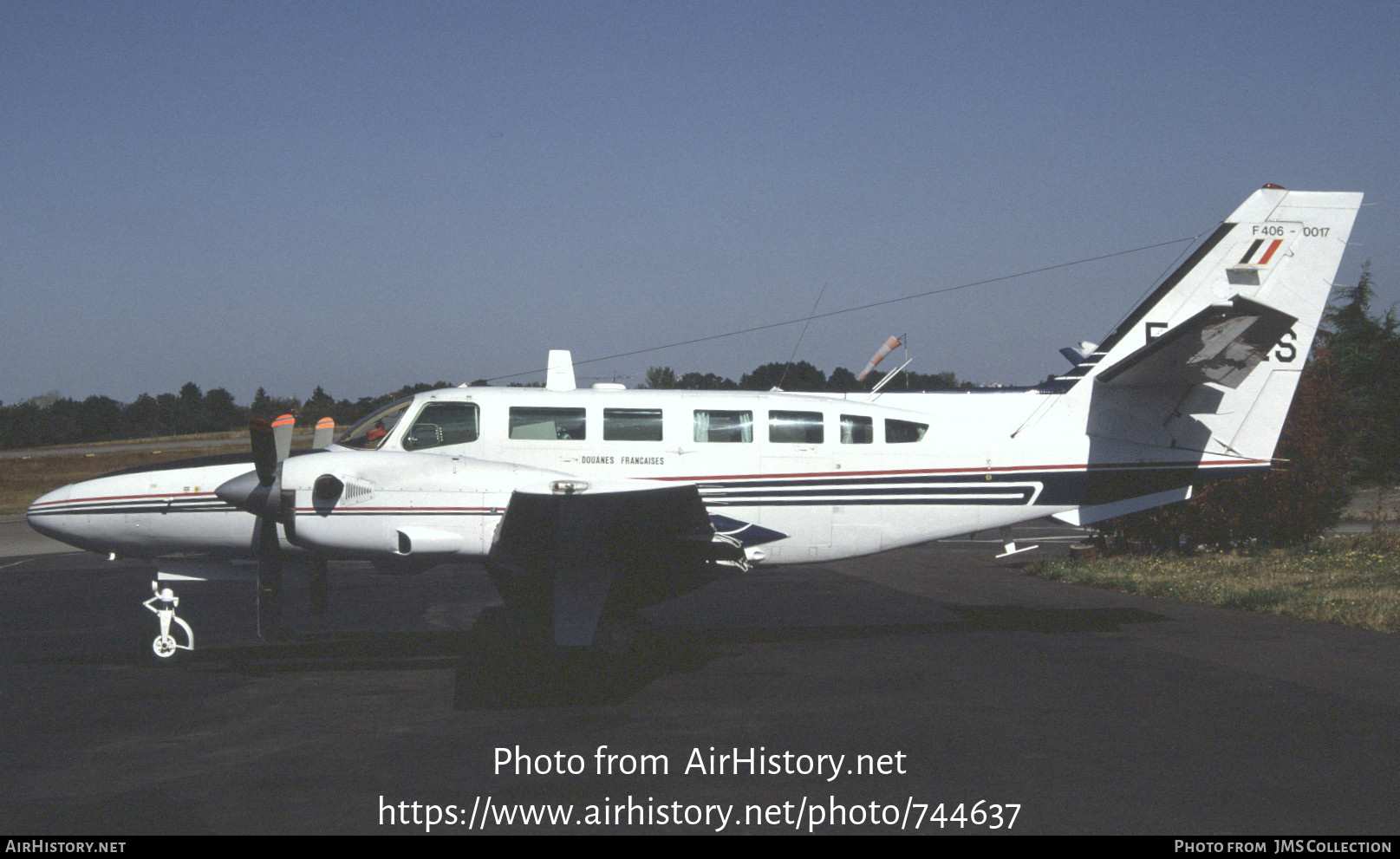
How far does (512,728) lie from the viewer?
7.34 m

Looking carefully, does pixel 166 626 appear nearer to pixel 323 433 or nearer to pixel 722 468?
pixel 323 433

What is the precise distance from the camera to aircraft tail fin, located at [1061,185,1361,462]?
11508 millimetres

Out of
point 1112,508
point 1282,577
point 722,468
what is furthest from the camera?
point 1282,577

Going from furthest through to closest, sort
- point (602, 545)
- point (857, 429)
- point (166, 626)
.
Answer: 1. point (857, 429)
2. point (166, 626)
3. point (602, 545)

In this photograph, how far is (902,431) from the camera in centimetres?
1130

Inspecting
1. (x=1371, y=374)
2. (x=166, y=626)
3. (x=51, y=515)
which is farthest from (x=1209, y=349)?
(x=1371, y=374)

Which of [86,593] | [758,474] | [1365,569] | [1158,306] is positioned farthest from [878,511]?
[86,593]

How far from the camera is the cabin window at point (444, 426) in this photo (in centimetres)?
1057

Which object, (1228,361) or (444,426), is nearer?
(444,426)

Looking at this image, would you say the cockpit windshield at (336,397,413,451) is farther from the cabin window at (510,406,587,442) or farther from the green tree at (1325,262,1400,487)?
the green tree at (1325,262,1400,487)

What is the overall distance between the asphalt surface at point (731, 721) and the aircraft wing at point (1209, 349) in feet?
9.36

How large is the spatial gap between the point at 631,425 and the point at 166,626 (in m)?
5.06

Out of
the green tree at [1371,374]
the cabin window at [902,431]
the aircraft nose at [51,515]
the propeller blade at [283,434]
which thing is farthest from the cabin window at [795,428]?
the green tree at [1371,374]

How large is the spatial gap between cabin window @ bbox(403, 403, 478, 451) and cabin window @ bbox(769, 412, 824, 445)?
10.7 ft
